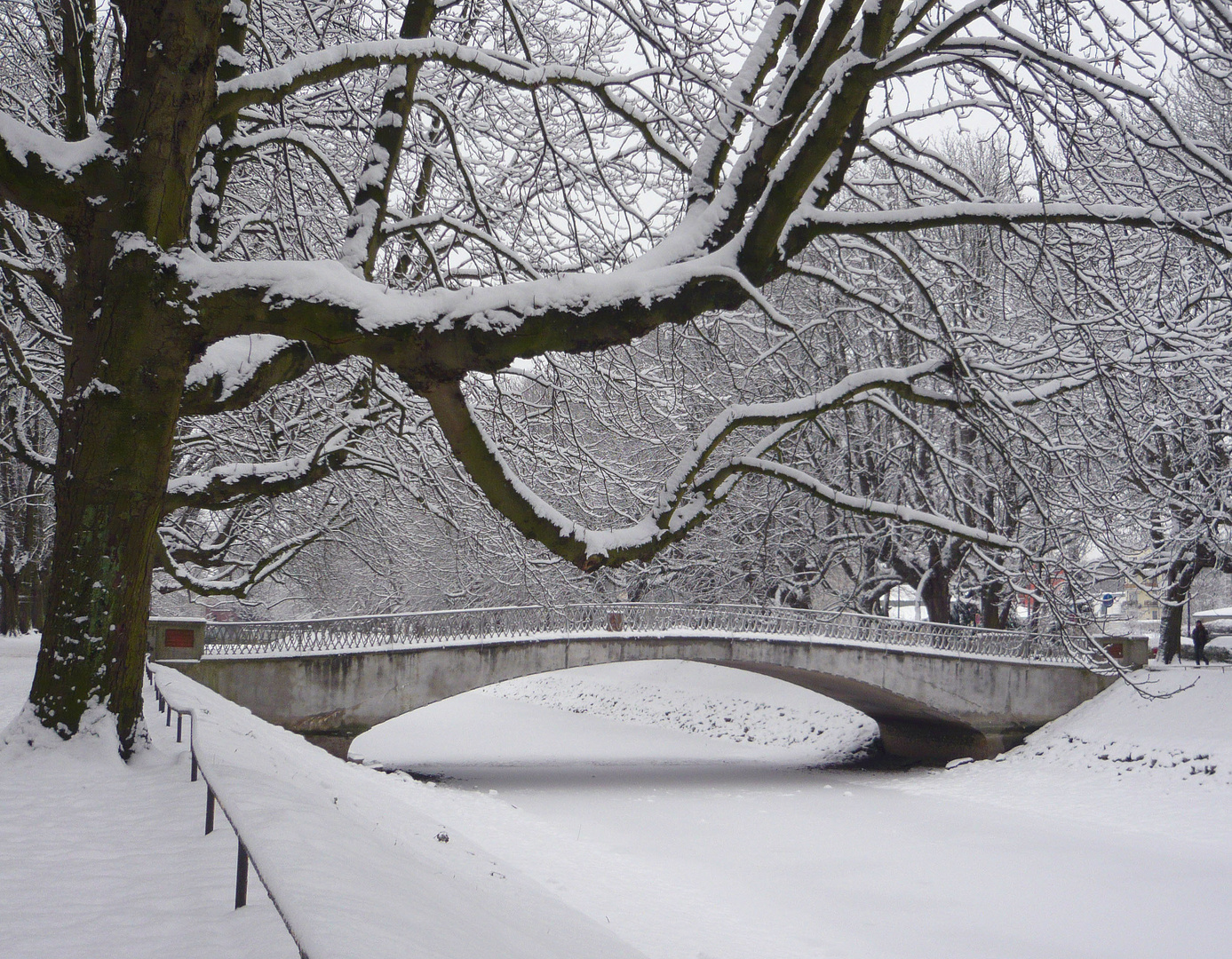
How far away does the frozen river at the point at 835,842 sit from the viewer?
967cm

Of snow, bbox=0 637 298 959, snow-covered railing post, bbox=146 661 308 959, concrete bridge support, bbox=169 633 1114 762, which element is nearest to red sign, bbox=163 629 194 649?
concrete bridge support, bbox=169 633 1114 762

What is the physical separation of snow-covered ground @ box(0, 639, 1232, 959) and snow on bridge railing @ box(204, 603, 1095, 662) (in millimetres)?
2165

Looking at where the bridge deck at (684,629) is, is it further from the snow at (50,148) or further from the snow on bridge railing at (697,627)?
the snow at (50,148)

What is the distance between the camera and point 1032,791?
17.6 meters

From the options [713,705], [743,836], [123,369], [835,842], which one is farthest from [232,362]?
[713,705]

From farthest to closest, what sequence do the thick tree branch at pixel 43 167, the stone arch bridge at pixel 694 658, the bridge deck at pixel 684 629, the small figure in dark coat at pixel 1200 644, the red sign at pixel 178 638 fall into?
the small figure in dark coat at pixel 1200 644
the bridge deck at pixel 684 629
the stone arch bridge at pixel 694 658
the red sign at pixel 178 638
the thick tree branch at pixel 43 167

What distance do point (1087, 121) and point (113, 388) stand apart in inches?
207

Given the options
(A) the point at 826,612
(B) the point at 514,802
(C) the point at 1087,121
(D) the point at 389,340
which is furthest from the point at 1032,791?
(D) the point at 389,340

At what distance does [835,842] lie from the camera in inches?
537

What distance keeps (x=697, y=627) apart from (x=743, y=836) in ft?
28.6

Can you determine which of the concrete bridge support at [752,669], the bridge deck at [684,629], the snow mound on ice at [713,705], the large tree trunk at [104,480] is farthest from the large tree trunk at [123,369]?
the snow mound on ice at [713,705]

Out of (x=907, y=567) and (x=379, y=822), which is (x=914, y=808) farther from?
(x=379, y=822)

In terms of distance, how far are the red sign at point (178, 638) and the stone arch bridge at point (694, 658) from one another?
126 centimetres

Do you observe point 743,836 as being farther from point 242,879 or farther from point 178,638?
point 242,879
